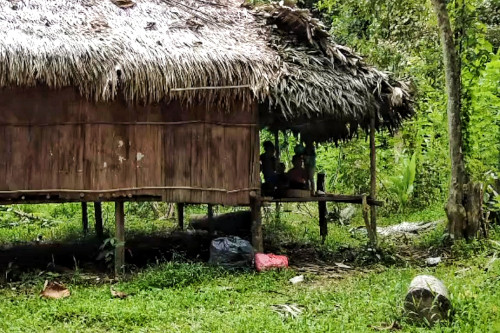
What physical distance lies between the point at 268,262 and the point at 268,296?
3.86 feet

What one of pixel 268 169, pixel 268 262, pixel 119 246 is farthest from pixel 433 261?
pixel 119 246

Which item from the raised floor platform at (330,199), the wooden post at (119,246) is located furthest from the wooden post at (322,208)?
the wooden post at (119,246)

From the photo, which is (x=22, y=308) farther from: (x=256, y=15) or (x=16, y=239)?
(x=256, y=15)

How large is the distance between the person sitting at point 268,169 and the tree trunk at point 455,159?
103 inches

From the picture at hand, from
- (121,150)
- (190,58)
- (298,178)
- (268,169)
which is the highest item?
(190,58)

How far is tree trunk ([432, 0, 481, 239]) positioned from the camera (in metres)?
8.35

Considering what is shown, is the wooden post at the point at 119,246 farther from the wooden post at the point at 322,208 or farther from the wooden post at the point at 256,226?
the wooden post at the point at 322,208

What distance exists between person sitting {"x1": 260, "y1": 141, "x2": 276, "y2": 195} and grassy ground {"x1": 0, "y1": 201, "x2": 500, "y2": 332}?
3.31 feet

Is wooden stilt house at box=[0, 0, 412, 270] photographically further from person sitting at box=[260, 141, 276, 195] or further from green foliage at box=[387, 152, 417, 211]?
green foliage at box=[387, 152, 417, 211]

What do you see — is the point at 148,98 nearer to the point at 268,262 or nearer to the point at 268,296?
the point at 268,262

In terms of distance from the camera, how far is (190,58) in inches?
308

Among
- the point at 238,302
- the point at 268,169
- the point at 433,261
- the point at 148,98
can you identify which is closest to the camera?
the point at 238,302

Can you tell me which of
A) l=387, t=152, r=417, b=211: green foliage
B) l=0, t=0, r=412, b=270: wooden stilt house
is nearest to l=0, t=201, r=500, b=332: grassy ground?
l=0, t=0, r=412, b=270: wooden stilt house

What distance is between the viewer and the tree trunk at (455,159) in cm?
835
